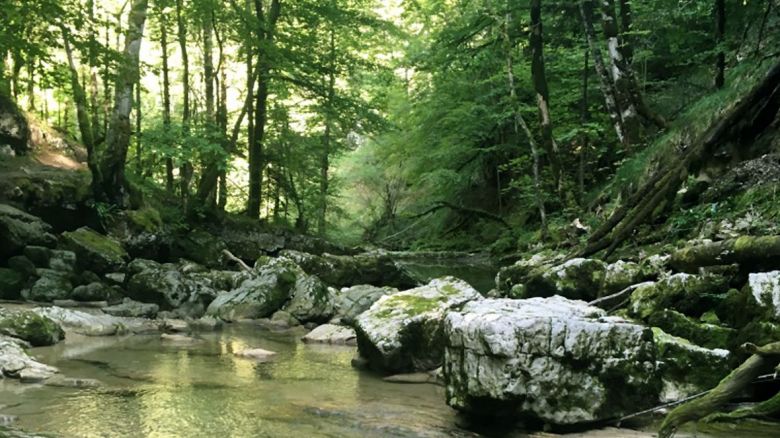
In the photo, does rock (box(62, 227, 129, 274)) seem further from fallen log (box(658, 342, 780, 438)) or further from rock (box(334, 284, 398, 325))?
fallen log (box(658, 342, 780, 438))

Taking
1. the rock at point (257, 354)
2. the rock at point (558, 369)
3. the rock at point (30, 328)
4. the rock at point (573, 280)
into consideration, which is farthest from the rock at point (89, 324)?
the rock at point (558, 369)

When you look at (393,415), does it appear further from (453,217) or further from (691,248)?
(453,217)

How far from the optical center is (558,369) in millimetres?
4441

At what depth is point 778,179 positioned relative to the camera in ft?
24.2

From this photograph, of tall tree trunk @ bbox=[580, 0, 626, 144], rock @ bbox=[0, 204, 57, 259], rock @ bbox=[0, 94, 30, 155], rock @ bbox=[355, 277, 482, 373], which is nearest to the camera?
rock @ bbox=[355, 277, 482, 373]

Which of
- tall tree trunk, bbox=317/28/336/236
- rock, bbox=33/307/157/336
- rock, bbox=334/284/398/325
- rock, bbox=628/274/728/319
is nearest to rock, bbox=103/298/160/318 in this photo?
rock, bbox=33/307/157/336

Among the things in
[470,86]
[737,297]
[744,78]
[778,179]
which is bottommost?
[737,297]

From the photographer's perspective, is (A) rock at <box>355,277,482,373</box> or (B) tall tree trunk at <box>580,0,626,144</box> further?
(B) tall tree trunk at <box>580,0,626,144</box>

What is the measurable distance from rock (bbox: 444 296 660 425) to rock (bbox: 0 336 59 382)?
160 inches

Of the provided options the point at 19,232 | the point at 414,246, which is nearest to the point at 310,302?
the point at 19,232

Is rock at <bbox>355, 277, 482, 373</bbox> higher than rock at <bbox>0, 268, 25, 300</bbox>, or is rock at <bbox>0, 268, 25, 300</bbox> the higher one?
rock at <bbox>0, 268, 25, 300</bbox>

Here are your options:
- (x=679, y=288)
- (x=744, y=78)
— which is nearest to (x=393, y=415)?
(x=679, y=288)

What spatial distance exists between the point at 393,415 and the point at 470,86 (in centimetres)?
1796

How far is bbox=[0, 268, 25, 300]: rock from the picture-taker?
33.4 ft
